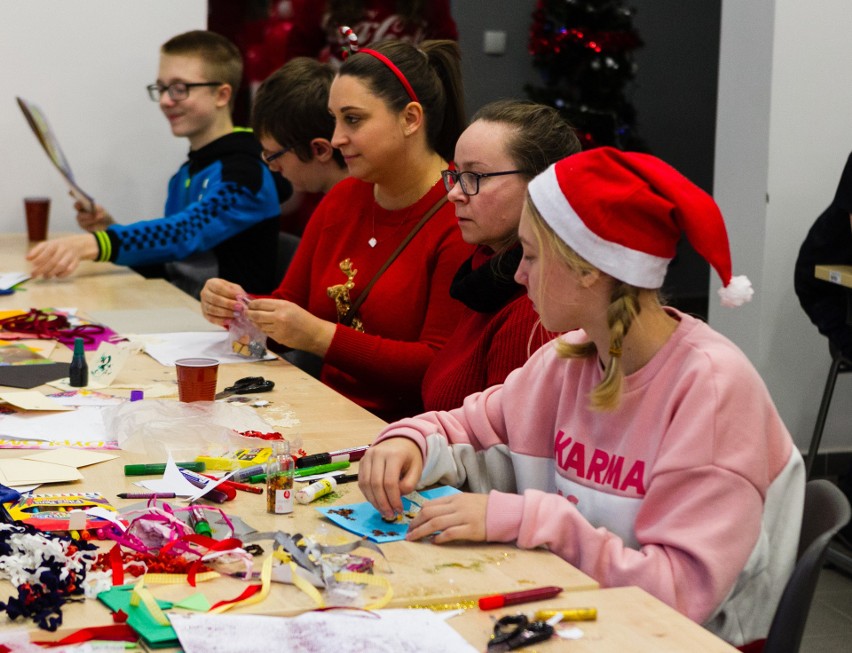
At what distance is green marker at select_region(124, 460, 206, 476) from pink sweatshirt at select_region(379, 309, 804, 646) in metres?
0.53

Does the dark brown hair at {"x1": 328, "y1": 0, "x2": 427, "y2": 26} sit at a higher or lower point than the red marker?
higher

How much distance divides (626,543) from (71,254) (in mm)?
2441

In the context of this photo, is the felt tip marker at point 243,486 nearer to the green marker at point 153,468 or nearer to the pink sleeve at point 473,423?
the green marker at point 153,468

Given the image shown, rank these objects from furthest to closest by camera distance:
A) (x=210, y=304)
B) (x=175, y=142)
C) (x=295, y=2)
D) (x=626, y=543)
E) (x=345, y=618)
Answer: (x=295, y=2), (x=175, y=142), (x=210, y=304), (x=626, y=543), (x=345, y=618)

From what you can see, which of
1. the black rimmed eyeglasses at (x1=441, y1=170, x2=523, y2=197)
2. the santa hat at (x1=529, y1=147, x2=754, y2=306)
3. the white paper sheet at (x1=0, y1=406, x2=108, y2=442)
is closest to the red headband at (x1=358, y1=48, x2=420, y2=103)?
the black rimmed eyeglasses at (x1=441, y1=170, x2=523, y2=197)

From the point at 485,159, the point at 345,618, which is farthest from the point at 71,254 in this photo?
the point at 345,618

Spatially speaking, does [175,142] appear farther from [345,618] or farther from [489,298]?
[345,618]

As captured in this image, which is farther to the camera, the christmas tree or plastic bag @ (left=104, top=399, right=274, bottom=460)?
the christmas tree

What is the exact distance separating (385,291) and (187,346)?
1.59 feet

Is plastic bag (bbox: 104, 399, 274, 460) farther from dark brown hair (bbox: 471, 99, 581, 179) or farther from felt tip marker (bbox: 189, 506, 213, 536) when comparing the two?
dark brown hair (bbox: 471, 99, 581, 179)

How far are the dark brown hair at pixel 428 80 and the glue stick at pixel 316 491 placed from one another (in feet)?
3.93

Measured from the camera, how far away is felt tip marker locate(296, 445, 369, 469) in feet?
5.62

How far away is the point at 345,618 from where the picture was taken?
1.18 m

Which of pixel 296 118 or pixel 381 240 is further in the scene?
pixel 296 118
